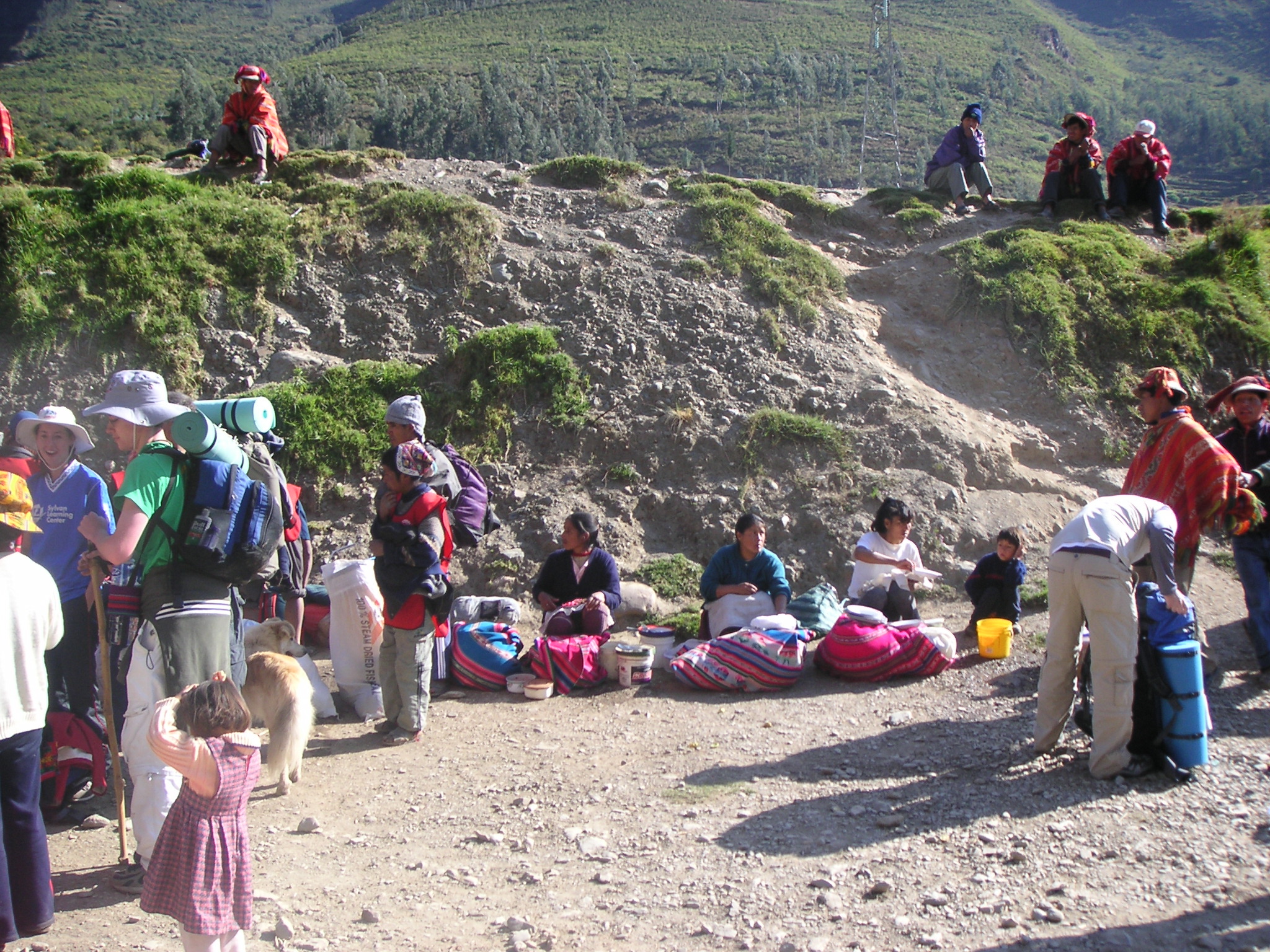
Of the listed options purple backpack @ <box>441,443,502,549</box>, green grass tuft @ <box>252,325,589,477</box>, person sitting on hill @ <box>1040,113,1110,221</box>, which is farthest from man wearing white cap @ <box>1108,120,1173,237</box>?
purple backpack @ <box>441,443,502,549</box>

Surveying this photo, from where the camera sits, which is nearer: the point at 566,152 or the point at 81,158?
the point at 81,158

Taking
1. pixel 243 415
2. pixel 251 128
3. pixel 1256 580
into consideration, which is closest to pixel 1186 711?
pixel 1256 580

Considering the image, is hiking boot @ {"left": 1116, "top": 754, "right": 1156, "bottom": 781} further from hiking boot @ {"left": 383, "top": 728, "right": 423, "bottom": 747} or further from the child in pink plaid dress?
the child in pink plaid dress

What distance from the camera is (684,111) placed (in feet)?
199

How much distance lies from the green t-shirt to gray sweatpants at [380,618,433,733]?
5.53 feet

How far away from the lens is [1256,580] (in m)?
5.86

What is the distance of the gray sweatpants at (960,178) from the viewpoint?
40.8 feet

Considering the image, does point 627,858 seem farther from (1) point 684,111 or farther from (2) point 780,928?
(1) point 684,111

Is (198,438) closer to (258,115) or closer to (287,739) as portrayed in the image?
(287,739)

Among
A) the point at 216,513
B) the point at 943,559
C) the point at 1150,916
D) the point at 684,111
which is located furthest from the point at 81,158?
the point at 684,111

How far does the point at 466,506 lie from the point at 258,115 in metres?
7.27

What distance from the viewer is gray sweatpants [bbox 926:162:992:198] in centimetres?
1243

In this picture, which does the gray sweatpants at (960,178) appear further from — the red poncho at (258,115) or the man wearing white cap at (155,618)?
the man wearing white cap at (155,618)

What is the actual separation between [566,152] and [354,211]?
135 ft
